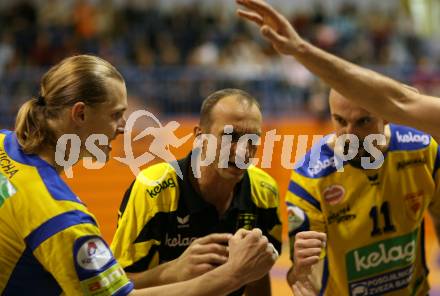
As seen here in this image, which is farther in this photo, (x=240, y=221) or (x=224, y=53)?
(x=224, y=53)

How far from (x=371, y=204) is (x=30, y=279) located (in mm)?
2279

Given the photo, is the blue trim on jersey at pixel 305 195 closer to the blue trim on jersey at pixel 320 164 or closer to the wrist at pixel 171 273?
the blue trim on jersey at pixel 320 164

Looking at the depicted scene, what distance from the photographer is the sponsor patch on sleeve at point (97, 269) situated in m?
3.05

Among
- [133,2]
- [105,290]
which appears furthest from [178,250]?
[133,2]

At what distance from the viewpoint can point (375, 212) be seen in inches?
185

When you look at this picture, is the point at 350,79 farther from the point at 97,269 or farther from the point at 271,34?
the point at 97,269

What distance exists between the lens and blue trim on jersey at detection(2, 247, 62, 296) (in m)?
3.10

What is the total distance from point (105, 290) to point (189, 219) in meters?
1.07

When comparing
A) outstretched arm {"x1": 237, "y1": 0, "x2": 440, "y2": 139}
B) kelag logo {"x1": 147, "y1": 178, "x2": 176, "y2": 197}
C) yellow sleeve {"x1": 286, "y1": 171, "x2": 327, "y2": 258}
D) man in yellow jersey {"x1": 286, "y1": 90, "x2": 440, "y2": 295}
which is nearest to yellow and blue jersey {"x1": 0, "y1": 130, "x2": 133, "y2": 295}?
kelag logo {"x1": 147, "y1": 178, "x2": 176, "y2": 197}

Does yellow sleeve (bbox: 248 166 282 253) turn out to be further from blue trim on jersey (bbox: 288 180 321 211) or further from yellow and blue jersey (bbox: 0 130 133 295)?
yellow and blue jersey (bbox: 0 130 133 295)

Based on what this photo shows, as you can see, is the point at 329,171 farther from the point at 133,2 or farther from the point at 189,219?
the point at 133,2

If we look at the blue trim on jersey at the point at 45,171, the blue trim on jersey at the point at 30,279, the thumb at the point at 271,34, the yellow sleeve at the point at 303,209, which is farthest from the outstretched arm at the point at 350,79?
the yellow sleeve at the point at 303,209

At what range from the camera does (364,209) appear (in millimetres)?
4691

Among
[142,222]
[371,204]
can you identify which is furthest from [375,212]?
[142,222]
